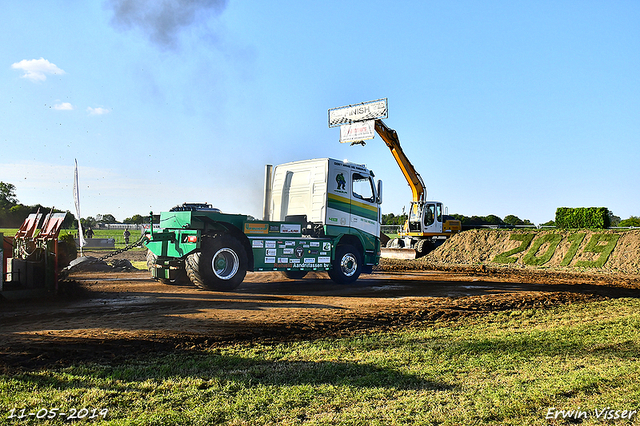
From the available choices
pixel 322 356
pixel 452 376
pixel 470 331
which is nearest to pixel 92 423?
pixel 322 356

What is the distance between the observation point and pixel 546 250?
2514 centimetres

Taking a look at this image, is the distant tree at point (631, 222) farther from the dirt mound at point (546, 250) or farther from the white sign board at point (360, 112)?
the white sign board at point (360, 112)

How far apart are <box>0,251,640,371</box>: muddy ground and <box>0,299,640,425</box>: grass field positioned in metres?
0.70

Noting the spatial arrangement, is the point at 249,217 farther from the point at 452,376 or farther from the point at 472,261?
the point at 472,261

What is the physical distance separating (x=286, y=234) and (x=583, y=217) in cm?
2197

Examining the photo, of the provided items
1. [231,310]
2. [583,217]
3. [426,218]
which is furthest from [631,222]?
[231,310]

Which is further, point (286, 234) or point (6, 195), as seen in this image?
point (6, 195)

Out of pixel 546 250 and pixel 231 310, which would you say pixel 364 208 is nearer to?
pixel 231 310

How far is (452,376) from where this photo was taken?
580 cm

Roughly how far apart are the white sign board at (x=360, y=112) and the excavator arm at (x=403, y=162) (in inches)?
87.1

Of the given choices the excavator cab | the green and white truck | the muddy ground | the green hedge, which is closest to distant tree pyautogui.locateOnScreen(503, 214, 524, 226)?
the green hedge

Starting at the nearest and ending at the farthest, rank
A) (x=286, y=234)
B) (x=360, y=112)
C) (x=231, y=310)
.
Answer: (x=231, y=310)
(x=286, y=234)
(x=360, y=112)

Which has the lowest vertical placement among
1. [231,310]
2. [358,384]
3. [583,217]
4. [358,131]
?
[358,384]

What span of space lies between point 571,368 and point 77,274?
1695 centimetres
